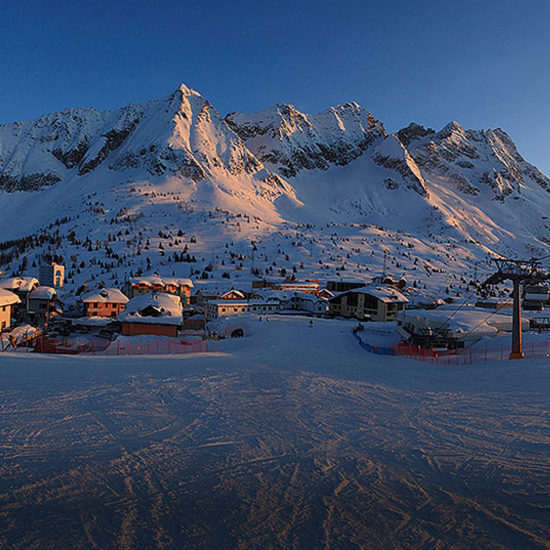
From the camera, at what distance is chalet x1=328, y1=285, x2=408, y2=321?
41.6m

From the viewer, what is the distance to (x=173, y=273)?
226 feet

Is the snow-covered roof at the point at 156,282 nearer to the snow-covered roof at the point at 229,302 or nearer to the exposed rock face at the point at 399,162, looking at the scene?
the snow-covered roof at the point at 229,302

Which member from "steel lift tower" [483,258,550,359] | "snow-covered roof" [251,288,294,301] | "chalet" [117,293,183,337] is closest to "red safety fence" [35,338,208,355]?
"chalet" [117,293,183,337]

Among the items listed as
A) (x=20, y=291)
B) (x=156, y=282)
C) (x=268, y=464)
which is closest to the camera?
(x=268, y=464)

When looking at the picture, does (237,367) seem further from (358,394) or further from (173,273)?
(173,273)

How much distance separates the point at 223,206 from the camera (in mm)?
119688

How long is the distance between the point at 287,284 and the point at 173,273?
79.2ft

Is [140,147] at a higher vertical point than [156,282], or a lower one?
higher

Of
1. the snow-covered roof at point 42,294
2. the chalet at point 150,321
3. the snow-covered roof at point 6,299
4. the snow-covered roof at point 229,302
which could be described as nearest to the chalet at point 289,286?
the snow-covered roof at point 229,302

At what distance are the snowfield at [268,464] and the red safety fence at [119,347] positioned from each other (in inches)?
420

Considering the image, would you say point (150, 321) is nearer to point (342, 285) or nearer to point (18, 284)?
point (18, 284)

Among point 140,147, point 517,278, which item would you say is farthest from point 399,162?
point 517,278

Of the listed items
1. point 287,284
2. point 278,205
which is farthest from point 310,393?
point 278,205

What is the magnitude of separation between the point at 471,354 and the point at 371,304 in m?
21.9
